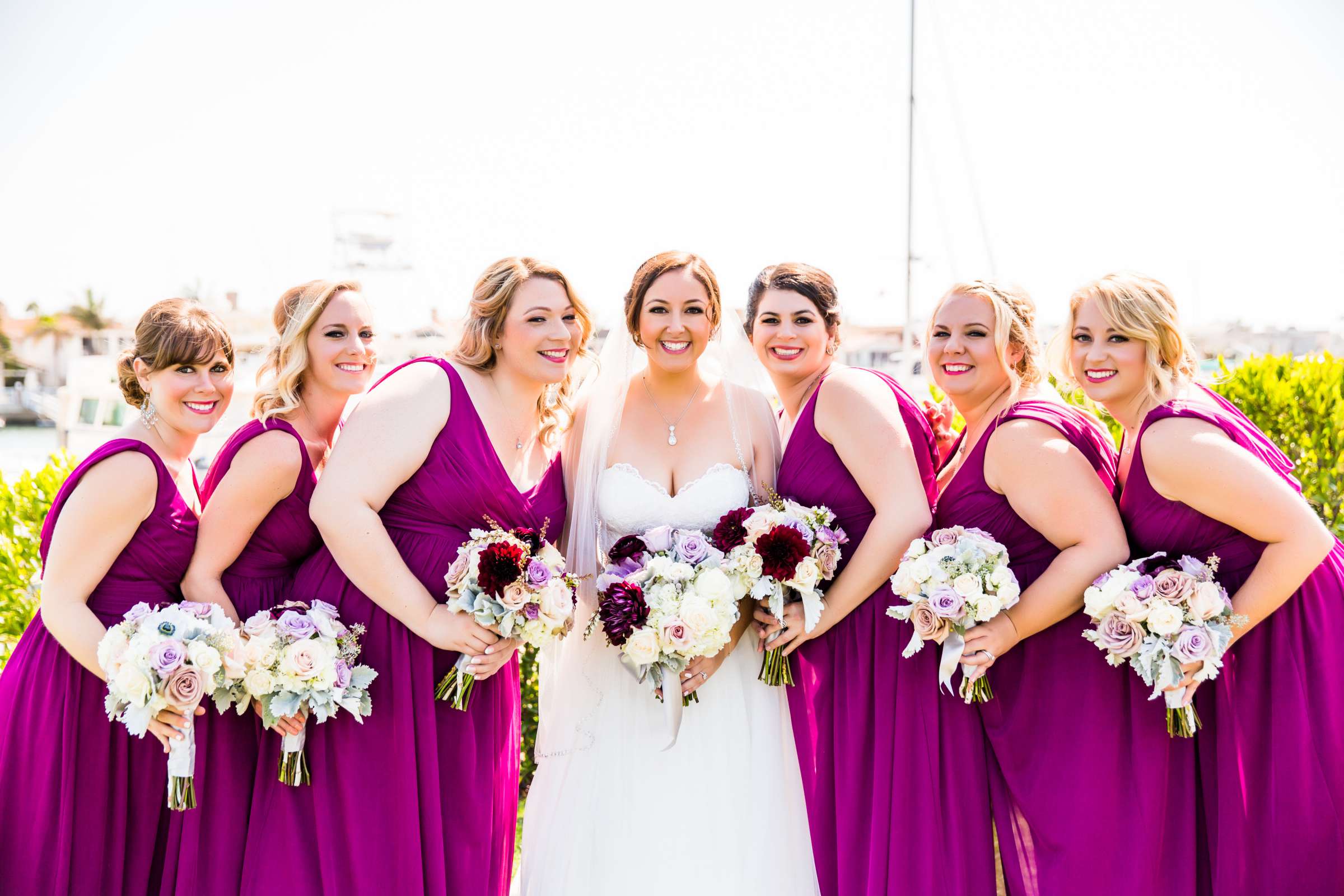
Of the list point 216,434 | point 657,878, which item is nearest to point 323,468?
point 657,878

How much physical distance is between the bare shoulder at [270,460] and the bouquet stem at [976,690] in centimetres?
306

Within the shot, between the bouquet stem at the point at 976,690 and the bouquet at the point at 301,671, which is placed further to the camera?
the bouquet stem at the point at 976,690

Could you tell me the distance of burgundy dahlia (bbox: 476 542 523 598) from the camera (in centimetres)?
395

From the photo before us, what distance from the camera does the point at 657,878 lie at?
4367 mm

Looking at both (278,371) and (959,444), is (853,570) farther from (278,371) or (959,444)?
(278,371)

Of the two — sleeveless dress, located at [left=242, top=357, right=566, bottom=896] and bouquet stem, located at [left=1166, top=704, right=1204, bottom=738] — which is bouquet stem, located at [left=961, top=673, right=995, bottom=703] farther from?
sleeveless dress, located at [left=242, top=357, right=566, bottom=896]

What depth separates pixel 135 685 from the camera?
3.76 metres

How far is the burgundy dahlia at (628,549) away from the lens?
4.37 m

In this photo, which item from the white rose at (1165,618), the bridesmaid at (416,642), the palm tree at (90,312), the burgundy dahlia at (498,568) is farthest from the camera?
the palm tree at (90,312)

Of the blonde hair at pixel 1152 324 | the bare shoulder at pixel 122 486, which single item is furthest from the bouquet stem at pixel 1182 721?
the bare shoulder at pixel 122 486

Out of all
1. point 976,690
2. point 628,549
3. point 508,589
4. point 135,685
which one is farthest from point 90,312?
point 976,690

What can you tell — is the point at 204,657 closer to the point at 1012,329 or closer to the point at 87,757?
the point at 87,757

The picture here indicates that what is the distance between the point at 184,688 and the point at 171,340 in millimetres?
1572

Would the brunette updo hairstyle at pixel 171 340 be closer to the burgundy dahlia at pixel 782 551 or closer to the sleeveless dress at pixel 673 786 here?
the sleeveless dress at pixel 673 786
